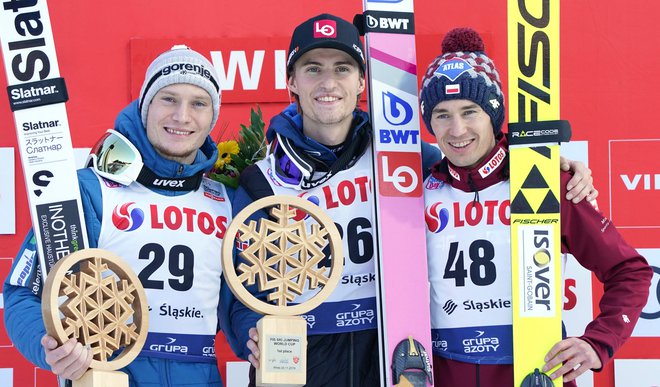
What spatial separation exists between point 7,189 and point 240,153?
1.25 metres

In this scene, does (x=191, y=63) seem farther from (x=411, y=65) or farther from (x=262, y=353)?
(x=262, y=353)

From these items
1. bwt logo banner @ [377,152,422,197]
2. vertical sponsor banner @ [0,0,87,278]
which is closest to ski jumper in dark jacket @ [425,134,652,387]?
bwt logo banner @ [377,152,422,197]

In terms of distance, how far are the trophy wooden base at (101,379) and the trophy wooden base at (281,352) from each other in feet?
1.12

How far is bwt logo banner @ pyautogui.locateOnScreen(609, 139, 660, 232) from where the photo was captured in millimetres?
3492

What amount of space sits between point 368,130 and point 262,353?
32.4 inches

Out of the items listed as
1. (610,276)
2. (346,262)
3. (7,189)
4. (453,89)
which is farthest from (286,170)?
(7,189)

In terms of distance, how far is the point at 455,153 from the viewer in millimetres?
2396

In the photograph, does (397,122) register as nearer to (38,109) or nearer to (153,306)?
(153,306)

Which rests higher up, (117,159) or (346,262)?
(117,159)

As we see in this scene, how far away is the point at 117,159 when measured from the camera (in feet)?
7.85

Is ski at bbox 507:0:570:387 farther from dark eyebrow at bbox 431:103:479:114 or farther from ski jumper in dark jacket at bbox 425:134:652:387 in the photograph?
dark eyebrow at bbox 431:103:479:114

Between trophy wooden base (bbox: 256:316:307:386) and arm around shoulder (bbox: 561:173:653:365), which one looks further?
arm around shoulder (bbox: 561:173:653:365)

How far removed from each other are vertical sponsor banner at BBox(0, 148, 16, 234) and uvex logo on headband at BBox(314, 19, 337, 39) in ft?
5.56

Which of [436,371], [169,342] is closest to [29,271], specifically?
[169,342]
